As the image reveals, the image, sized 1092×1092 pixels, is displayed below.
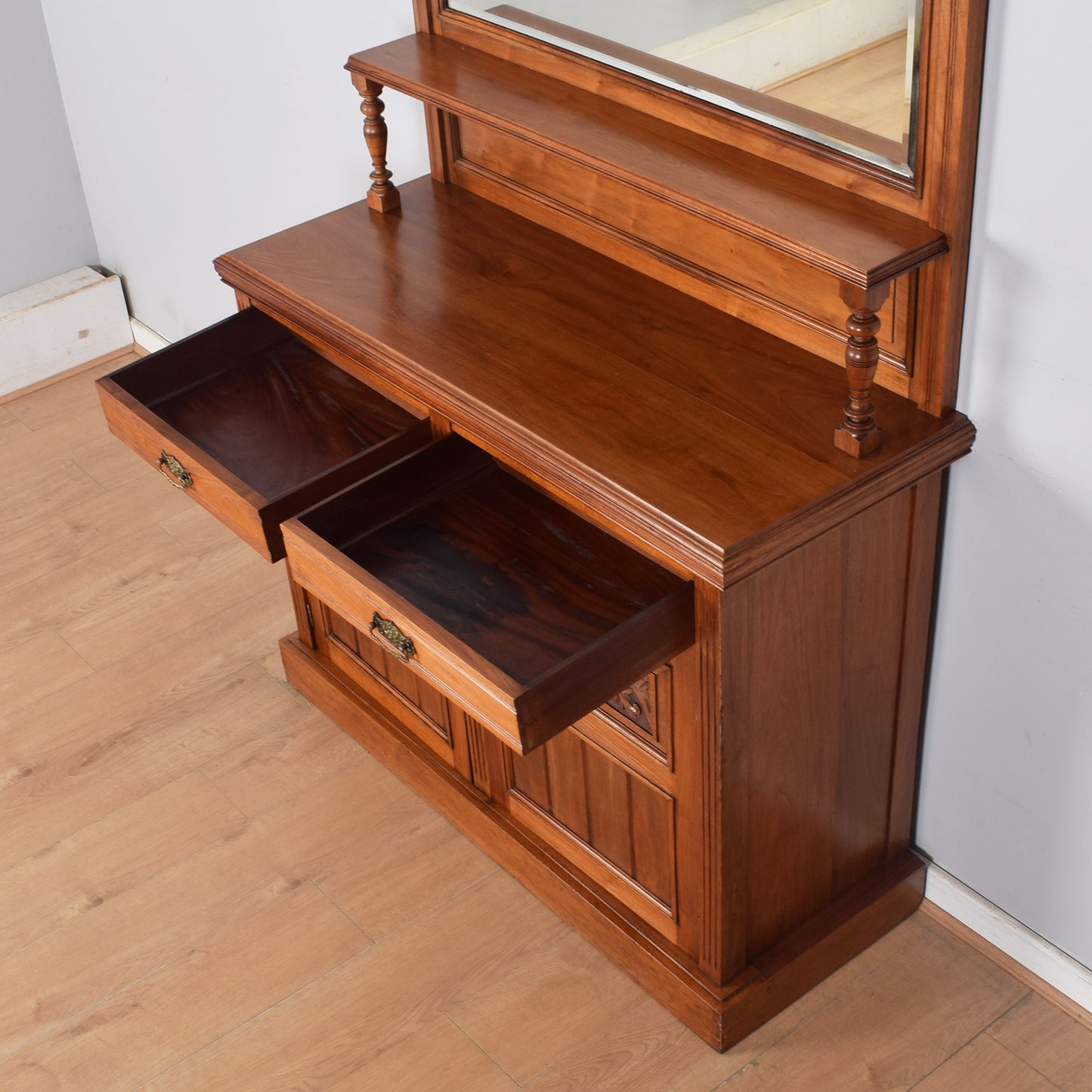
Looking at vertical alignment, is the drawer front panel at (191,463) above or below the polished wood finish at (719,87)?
below

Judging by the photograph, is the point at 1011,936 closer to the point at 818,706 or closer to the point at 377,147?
the point at 818,706

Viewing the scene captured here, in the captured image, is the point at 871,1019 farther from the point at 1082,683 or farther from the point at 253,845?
the point at 253,845

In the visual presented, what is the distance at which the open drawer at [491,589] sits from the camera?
56.9 inches

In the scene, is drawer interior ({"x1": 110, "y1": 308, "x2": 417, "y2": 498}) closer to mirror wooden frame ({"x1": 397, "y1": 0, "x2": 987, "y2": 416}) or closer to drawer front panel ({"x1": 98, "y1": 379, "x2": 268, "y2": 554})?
drawer front panel ({"x1": 98, "y1": 379, "x2": 268, "y2": 554})

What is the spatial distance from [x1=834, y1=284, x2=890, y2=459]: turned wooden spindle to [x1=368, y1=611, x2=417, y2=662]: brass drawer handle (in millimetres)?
507

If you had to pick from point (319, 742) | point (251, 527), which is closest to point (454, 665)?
point (251, 527)

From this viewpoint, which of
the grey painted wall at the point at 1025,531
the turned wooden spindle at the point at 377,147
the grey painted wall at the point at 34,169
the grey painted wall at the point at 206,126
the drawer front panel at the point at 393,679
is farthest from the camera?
the grey painted wall at the point at 34,169

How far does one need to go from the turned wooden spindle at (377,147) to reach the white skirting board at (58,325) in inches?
56.9

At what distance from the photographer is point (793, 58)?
1.51m

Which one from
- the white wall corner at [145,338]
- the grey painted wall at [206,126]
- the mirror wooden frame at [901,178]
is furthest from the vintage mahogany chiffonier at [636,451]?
the white wall corner at [145,338]

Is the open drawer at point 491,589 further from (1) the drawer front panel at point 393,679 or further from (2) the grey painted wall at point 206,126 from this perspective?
(2) the grey painted wall at point 206,126

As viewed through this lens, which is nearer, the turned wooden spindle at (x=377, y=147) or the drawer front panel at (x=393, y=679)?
the turned wooden spindle at (x=377, y=147)

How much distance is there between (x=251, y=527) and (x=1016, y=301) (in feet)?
3.01

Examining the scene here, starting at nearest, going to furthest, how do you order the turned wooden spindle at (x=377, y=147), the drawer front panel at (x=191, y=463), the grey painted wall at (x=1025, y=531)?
the grey painted wall at (x=1025, y=531) < the drawer front panel at (x=191, y=463) < the turned wooden spindle at (x=377, y=147)
